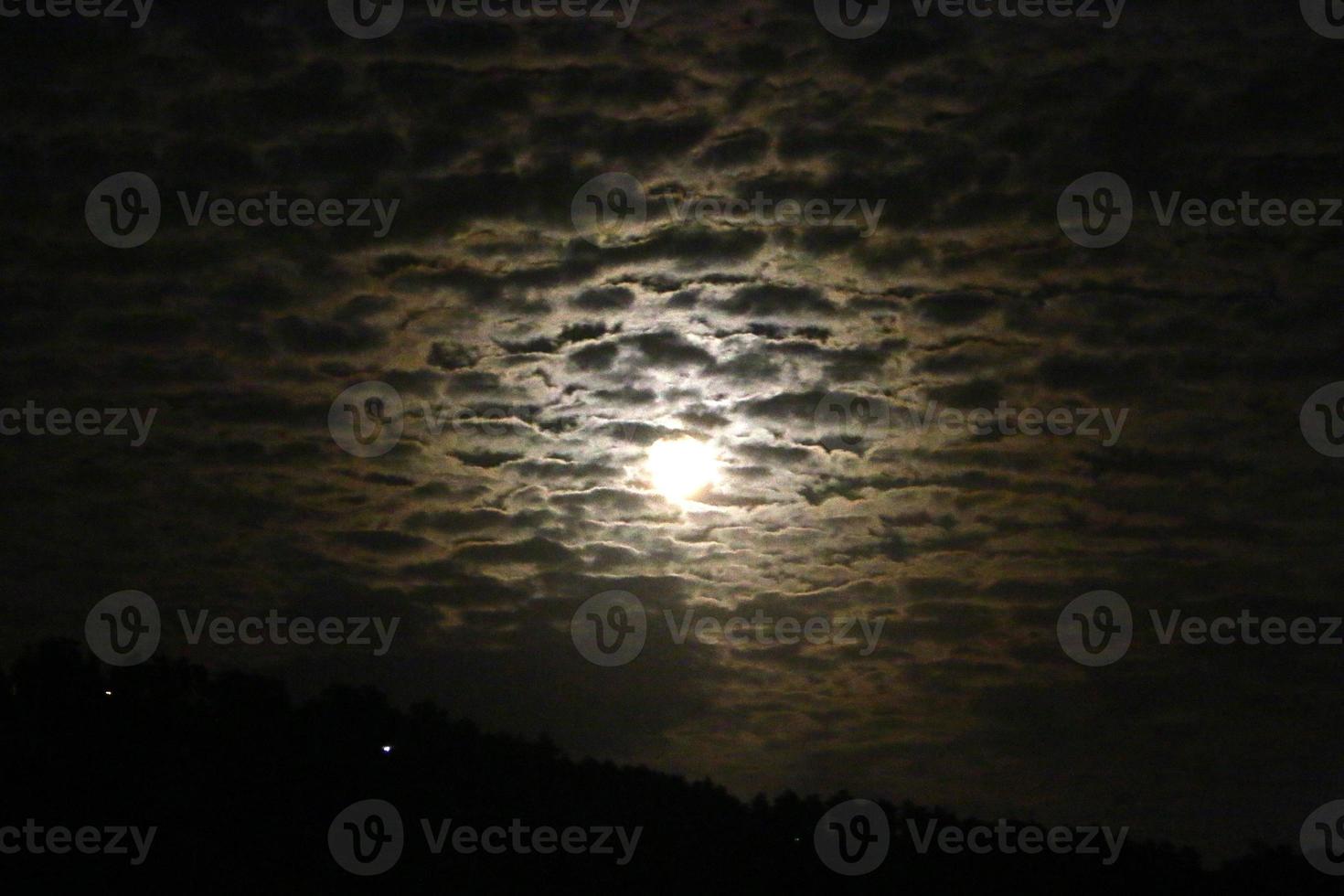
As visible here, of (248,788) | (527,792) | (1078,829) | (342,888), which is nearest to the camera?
(342,888)

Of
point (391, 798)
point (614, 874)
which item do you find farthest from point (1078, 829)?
point (391, 798)

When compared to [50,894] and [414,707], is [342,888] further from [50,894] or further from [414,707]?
[414,707]

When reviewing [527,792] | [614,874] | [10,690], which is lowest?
[614,874]

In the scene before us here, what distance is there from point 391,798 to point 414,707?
425 inches

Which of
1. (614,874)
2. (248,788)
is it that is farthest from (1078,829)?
(248,788)

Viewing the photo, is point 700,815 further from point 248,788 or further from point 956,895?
point 248,788

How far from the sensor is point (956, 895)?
47906 millimetres

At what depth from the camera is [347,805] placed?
121ft

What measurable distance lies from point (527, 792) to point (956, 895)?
16835 millimetres

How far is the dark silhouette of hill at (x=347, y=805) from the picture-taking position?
3031 cm

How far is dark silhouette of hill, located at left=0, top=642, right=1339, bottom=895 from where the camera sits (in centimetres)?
3031

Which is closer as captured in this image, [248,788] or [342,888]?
[342,888]

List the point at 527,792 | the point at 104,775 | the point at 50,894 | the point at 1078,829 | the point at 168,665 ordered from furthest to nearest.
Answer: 1. the point at 1078,829
2. the point at 168,665
3. the point at 527,792
4. the point at 104,775
5. the point at 50,894

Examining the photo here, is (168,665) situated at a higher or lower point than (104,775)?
higher
